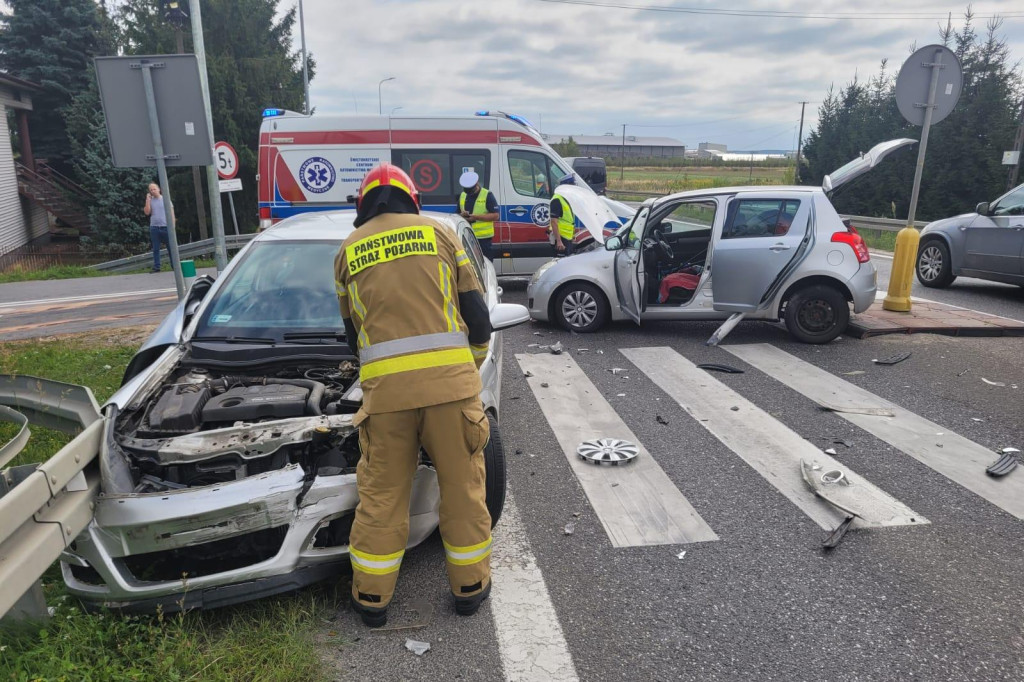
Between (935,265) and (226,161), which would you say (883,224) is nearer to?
(935,265)

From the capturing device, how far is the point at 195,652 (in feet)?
9.17

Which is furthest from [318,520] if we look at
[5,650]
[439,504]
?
[5,650]

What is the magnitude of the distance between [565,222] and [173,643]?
873 centimetres

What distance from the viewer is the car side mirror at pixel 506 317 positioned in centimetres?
417

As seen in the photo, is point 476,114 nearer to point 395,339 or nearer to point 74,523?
point 395,339

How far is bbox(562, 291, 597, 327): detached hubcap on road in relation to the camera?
845 centimetres

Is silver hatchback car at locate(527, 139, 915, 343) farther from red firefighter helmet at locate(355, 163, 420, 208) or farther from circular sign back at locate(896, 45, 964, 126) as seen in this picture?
red firefighter helmet at locate(355, 163, 420, 208)

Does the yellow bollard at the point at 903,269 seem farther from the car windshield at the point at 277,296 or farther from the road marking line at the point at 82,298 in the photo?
the road marking line at the point at 82,298

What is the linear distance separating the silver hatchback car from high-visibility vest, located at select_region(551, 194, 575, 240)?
2269 millimetres

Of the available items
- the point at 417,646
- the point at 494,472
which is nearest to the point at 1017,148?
the point at 494,472

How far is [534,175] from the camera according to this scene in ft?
37.2

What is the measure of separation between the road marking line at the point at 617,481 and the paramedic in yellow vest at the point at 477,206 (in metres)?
4.12

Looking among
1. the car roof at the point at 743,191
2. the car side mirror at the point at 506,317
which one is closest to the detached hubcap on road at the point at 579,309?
the car roof at the point at 743,191

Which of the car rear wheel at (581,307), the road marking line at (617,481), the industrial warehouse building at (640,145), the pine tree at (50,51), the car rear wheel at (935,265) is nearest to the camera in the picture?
the road marking line at (617,481)
